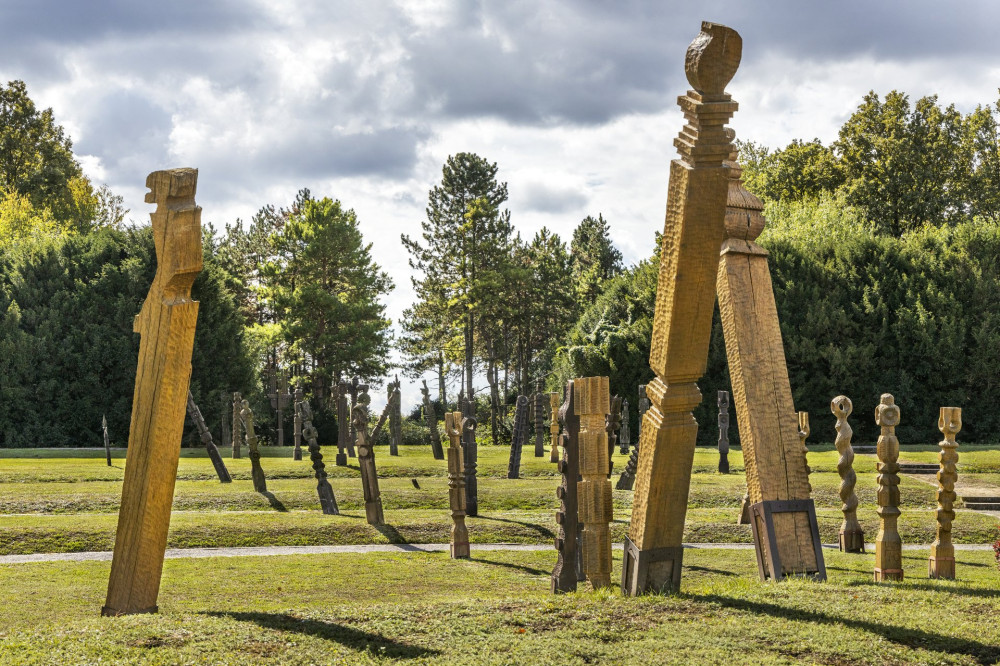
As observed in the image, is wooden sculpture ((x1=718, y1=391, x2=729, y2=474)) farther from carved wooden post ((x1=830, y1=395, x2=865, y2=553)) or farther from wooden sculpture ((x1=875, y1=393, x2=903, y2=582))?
wooden sculpture ((x1=875, y1=393, x2=903, y2=582))

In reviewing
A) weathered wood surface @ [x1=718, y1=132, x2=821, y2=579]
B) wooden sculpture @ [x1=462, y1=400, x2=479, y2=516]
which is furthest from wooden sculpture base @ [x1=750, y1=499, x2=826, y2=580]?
wooden sculpture @ [x1=462, y1=400, x2=479, y2=516]

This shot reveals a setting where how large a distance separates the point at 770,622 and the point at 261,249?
5481cm

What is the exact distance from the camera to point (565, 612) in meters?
6.62

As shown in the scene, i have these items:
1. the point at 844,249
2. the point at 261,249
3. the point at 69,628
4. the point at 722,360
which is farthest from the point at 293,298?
the point at 69,628

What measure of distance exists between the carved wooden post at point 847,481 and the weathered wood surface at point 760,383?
11.7 ft

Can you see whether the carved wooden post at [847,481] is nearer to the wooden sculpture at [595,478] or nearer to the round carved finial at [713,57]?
the wooden sculpture at [595,478]

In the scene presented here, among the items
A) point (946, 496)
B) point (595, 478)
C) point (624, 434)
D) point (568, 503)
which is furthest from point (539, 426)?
point (595, 478)

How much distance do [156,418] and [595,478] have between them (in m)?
3.56

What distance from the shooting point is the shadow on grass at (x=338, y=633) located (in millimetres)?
5873

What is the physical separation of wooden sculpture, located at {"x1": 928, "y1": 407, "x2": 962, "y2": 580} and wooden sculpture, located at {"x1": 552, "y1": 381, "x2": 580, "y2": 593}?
3.36 m

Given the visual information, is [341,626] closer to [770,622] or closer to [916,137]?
[770,622]

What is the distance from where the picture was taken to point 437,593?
1017 cm

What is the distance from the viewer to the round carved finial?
663cm

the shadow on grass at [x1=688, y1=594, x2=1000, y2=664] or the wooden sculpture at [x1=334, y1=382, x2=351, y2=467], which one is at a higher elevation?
the wooden sculpture at [x1=334, y1=382, x2=351, y2=467]
